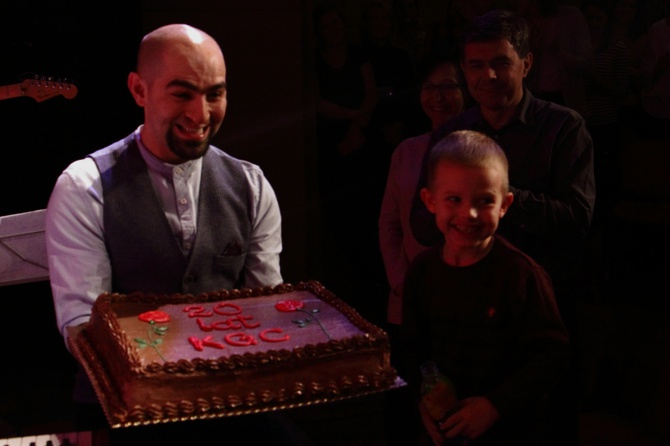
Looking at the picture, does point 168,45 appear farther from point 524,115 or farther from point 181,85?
point 524,115

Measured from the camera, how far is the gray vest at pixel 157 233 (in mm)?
2383

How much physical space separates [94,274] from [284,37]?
3.33 feet

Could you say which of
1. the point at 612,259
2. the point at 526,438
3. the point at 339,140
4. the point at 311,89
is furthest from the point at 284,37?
the point at 526,438

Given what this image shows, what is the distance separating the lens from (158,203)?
2.41m

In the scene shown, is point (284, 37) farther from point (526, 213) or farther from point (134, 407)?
point (134, 407)

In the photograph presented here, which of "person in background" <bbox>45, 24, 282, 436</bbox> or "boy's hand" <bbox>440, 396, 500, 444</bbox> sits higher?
"person in background" <bbox>45, 24, 282, 436</bbox>

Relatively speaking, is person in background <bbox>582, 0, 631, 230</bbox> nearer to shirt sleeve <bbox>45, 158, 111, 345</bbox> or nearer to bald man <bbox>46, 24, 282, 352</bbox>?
bald man <bbox>46, 24, 282, 352</bbox>

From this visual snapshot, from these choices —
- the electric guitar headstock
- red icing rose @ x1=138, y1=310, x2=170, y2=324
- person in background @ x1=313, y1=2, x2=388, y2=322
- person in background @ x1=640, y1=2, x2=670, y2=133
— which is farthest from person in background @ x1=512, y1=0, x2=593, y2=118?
the electric guitar headstock

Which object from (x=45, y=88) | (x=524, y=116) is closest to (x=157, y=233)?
(x=45, y=88)

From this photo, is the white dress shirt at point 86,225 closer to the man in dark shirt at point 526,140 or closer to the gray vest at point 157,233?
the gray vest at point 157,233

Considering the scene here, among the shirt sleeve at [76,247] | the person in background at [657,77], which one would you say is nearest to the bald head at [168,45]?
the shirt sleeve at [76,247]

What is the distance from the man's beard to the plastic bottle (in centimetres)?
81

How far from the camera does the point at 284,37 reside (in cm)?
290

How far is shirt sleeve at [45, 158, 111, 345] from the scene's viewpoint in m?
Answer: 2.34
